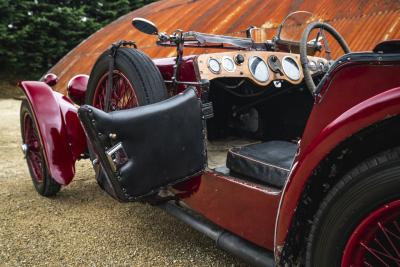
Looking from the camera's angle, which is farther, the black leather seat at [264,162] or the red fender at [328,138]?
the black leather seat at [264,162]

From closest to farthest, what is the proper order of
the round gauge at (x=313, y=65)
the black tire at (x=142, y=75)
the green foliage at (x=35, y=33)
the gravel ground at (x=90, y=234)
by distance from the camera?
the black tire at (x=142, y=75) < the gravel ground at (x=90, y=234) < the round gauge at (x=313, y=65) < the green foliage at (x=35, y=33)

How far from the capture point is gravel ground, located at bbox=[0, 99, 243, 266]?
101 inches

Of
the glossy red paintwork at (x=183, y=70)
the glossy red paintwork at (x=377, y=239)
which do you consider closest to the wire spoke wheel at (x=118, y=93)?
the glossy red paintwork at (x=183, y=70)

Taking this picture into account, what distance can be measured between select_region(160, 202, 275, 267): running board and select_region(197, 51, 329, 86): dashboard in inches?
32.9

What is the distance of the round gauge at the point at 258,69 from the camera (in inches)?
102

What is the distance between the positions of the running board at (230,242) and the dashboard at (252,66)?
2.74 feet

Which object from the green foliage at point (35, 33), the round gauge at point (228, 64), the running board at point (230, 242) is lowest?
the green foliage at point (35, 33)

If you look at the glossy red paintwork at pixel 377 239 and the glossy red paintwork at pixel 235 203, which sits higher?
the glossy red paintwork at pixel 377 239

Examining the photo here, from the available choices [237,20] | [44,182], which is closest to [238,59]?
[44,182]

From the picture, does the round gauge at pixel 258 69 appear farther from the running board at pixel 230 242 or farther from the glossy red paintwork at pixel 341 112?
the glossy red paintwork at pixel 341 112

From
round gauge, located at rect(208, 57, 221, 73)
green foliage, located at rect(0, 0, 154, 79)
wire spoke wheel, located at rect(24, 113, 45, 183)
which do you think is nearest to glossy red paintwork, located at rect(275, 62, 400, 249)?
round gauge, located at rect(208, 57, 221, 73)

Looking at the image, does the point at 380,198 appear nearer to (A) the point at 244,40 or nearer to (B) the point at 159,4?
(A) the point at 244,40

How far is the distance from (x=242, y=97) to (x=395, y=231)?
6.63ft

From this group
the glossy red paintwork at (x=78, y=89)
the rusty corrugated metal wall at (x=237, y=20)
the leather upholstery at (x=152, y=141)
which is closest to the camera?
the leather upholstery at (x=152, y=141)
